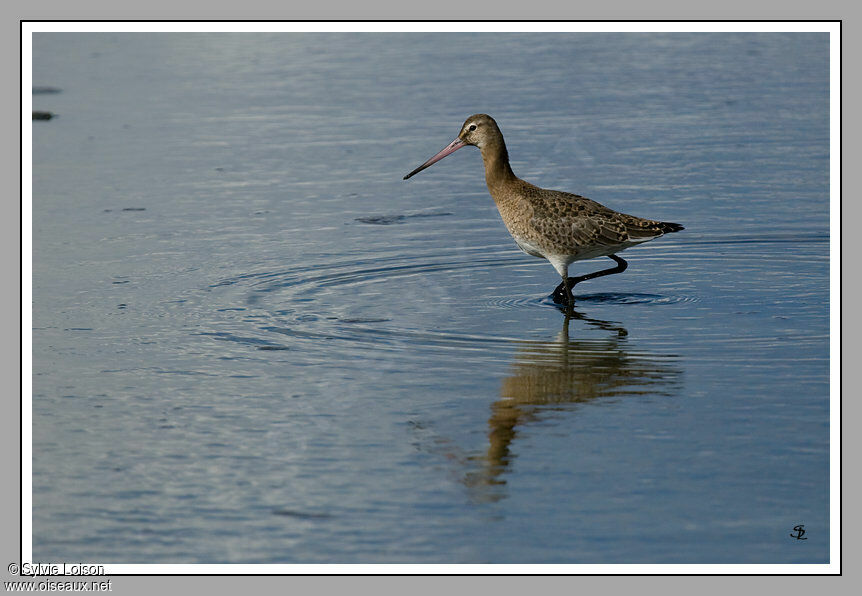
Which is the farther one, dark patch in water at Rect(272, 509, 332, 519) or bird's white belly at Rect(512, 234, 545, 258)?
bird's white belly at Rect(512, 234, 545, 258)

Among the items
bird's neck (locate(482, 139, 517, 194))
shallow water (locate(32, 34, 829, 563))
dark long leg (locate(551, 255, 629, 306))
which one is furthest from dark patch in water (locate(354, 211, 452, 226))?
dark long leg (locate(551, 255, 629, 306))

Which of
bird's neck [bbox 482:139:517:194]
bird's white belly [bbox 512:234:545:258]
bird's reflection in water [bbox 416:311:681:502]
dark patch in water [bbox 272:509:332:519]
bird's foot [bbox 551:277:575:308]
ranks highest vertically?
bird's neck [bbox 482:139:517:194]

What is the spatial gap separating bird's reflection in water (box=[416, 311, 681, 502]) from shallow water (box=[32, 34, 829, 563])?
0.03 metres

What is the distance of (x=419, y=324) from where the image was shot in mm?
10266

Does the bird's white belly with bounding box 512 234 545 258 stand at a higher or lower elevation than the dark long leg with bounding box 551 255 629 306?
higher

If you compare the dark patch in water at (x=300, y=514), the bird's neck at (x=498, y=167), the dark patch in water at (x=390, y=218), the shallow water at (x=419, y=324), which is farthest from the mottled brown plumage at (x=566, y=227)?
the dark patch in water at (x=300, y=514)

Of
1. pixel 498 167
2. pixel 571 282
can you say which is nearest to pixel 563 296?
pixel 571 282

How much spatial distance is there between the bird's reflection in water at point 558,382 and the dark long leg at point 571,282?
2.85 feet

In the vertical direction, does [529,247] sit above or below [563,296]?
above

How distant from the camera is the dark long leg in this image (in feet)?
36.6

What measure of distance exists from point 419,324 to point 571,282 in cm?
172

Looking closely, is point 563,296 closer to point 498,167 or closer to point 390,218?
point 498,167

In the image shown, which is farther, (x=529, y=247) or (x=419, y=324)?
(x=529, y=247)

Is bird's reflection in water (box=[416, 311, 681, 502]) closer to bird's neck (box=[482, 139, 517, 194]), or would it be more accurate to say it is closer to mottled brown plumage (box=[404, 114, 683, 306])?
mottled brown plumage (box=[404, 114, 683, 306])
